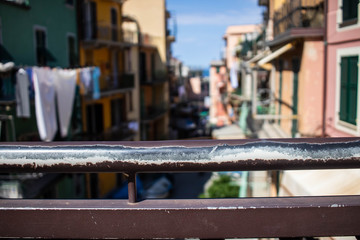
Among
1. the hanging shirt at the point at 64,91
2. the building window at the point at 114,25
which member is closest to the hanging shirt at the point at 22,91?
the hanging shirt at the point at 64,91

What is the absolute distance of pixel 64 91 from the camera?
1458 centimetres

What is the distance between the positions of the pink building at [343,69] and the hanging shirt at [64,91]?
28.9ft

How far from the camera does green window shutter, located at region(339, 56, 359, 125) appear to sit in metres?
9.43

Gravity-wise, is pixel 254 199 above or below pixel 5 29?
below

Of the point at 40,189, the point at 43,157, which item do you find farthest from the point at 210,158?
the point at 40,189

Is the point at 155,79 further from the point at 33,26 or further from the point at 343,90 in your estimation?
the point at 343,90

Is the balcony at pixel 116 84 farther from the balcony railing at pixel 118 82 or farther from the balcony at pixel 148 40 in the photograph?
the balcony at pixel 148 40

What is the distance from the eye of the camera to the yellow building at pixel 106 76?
22.5 meters

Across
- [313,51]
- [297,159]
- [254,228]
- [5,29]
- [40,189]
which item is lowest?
[40,189]

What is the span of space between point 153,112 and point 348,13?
1096 inches

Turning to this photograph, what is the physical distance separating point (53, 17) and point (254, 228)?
1951 cm

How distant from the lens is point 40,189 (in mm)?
14203

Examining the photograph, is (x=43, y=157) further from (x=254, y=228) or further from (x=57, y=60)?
(x=57, y=60)

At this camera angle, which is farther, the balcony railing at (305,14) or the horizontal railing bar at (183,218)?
the balcony railing at (305,14)
